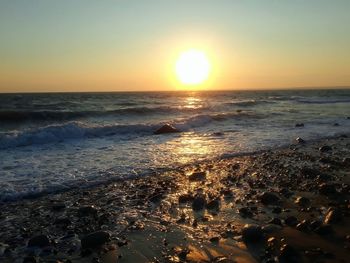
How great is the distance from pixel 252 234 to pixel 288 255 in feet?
2.48

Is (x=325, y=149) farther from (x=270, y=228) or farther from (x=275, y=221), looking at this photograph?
(x=270, y=228)

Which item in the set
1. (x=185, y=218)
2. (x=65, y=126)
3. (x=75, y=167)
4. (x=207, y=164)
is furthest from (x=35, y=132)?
(x=185, y=218)

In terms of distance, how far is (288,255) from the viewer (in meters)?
5.12

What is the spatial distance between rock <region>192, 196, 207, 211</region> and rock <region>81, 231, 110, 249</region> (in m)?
2.08

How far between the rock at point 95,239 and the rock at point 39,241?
1.79 ft

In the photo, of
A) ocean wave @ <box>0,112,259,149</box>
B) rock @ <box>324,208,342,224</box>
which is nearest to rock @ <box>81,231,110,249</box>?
rock @ <box>324,208,342,224</box>

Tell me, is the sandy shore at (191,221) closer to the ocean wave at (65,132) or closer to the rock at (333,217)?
the rock at (333,217)

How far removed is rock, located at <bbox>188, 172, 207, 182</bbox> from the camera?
389 inches

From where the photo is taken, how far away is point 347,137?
18.5 m

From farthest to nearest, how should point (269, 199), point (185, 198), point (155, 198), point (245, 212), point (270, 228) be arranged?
point (155, 198) → point (185, 198) → point (269, 199) → point (245, 212) → point (270, 228)

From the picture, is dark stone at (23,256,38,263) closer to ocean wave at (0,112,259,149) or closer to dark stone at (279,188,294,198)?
dark stone at (279,188,294,198)

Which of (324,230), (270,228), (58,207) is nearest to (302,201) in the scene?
(324,230)

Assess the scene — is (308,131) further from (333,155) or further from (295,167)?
(295,167)

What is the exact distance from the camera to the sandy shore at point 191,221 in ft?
17.6
